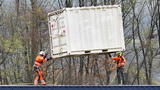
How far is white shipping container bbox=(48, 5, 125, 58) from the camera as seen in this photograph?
1809 centimetres

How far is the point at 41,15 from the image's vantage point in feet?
130

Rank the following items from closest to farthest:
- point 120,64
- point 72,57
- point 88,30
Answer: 1. point 88,30
2. point 120,64
3. point 72,57

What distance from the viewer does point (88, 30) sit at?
722 inches

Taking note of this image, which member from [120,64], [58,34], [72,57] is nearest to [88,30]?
[58,34]

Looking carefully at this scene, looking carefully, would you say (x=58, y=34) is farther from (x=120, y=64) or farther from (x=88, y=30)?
(x=120, y=64)

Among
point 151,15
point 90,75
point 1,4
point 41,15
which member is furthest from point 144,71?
point 1,4

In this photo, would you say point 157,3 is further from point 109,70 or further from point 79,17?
point 79,17

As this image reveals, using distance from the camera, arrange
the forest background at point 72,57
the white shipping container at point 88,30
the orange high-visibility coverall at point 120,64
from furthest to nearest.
→ the forest background at point 72,57 < the orange high-visibility coverall at point 120,64 < the white shipping container at point 88,30

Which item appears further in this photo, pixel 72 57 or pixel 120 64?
pixel 72 57

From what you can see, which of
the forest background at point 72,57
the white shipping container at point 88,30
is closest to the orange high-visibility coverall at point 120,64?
the white shipping container at point 88,30

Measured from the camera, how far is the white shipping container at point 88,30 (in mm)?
18094

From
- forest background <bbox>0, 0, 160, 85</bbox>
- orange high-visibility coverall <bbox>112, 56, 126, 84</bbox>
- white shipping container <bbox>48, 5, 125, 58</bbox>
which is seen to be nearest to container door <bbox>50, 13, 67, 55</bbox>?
white shipping container <bbox>48, 5, 125, 58</bbox>

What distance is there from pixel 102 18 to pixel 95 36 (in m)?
0.91

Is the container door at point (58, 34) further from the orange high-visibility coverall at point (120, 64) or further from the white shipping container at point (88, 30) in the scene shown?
the orange high-visibility coverall at point (120, 64)
